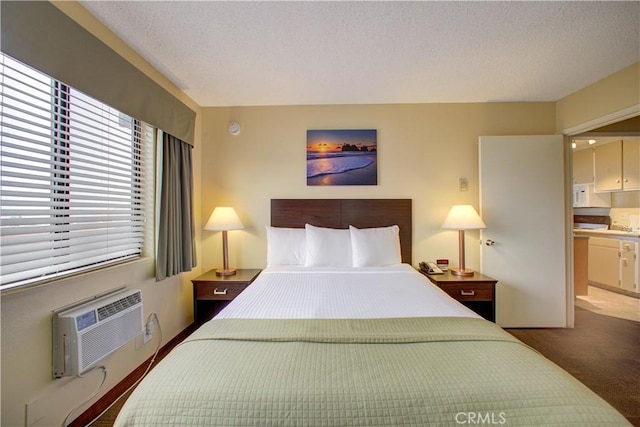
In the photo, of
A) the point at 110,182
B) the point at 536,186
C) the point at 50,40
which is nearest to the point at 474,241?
the point at 536,186

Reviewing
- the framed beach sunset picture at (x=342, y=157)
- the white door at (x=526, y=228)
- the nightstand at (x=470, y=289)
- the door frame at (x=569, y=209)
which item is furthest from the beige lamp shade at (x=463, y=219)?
the door frame at (x=569, y=209)

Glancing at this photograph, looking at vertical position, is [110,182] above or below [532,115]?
below

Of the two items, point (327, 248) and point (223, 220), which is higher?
point (223, 220)

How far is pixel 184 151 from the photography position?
2.35 metres

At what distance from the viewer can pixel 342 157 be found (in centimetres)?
275

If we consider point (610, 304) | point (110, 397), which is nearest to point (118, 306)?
point (110, 397)

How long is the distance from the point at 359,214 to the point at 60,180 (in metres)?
2.29

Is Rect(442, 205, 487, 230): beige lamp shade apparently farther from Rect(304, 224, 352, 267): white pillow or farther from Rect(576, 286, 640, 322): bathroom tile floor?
Rect(576, 286, 640, 322): bathroom tile floor

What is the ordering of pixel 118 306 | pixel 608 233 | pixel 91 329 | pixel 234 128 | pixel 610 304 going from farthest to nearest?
pixel 608 233 → pixel 610 304 → pixel 234 128 → pixel 118 306 → pixel 91 329

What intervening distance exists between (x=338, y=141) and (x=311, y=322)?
203cm

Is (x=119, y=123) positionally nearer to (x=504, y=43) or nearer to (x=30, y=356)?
(x=30, y=356)

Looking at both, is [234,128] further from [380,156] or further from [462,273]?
[462,273]

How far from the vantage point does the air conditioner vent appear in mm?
1500

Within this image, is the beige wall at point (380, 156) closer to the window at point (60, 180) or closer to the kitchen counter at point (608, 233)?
the window at point (60, 180)
